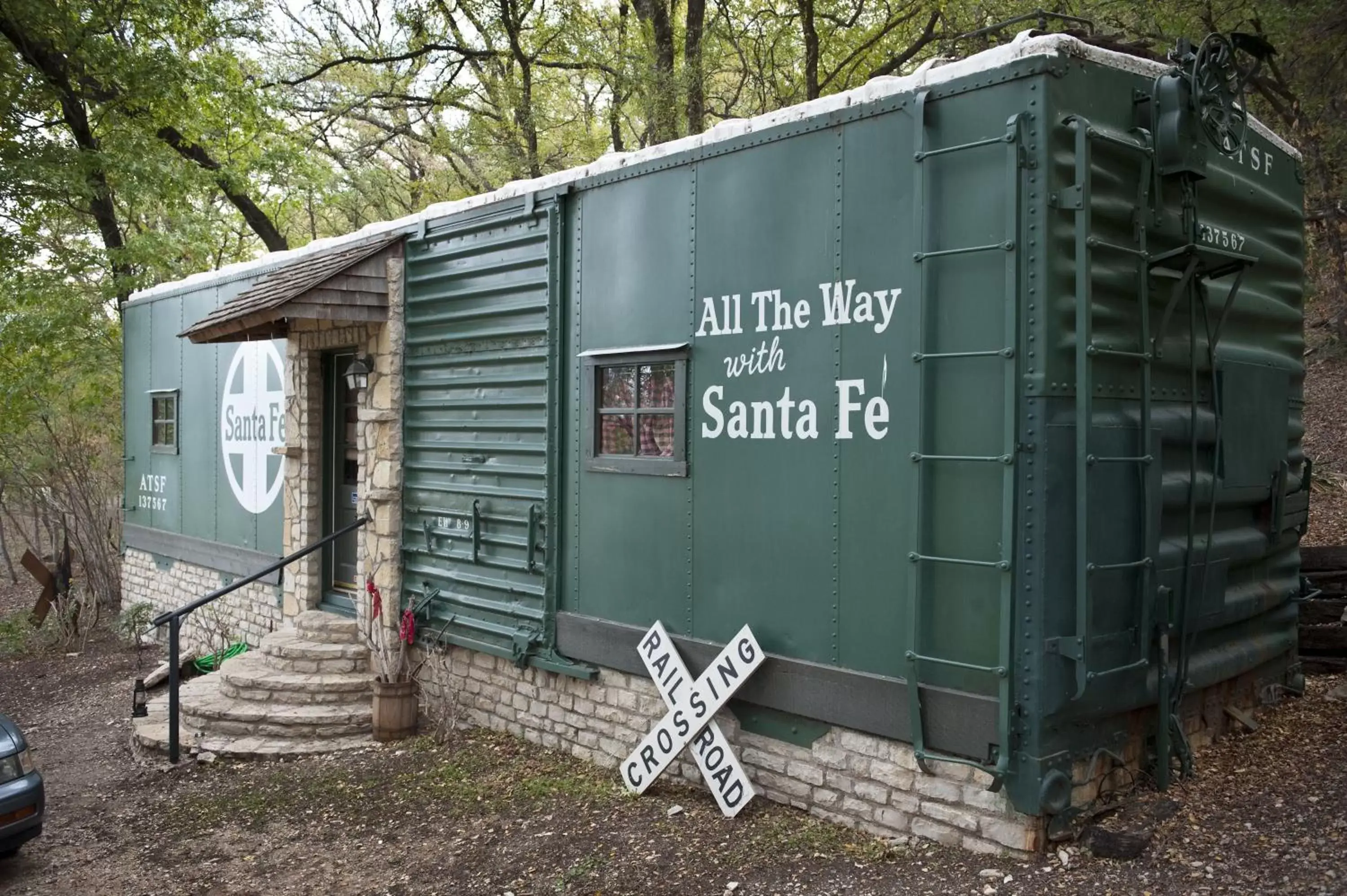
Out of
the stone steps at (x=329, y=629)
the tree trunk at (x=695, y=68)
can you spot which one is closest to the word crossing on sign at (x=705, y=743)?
the stone steps at (x=329, y=629)

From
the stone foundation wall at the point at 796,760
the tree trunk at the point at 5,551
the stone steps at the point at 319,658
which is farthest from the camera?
the tree trunk at the point at 5,551

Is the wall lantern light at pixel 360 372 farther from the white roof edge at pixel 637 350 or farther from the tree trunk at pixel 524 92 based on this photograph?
the tree trunk at pixel 524 92

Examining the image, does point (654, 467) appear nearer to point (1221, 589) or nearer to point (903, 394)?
point (903, 394)

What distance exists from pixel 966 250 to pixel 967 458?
910 millimetres

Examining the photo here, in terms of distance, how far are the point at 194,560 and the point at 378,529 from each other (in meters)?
4.58

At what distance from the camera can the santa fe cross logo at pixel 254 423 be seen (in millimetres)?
10133

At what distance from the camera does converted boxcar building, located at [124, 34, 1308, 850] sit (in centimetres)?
455

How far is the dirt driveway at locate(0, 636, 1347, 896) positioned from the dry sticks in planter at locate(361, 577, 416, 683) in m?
0.55

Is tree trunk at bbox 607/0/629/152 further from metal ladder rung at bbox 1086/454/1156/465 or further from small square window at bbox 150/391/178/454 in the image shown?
metal ladder rung at bbox 1086/454/1156/465

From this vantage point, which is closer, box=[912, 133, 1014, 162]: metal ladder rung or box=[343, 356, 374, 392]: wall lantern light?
box=[912, 133, 1014, 162]: metal ladder rung

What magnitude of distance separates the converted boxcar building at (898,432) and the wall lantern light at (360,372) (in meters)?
0.59

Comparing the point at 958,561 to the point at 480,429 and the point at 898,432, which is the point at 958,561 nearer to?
the point at 898,432

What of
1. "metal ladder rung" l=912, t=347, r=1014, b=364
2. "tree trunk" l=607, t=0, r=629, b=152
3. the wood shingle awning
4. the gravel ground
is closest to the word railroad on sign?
"metal ladder rung" l=912, t=347, r=1014, b=364

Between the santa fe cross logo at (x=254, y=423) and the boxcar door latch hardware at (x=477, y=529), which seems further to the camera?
the santa fe cross logo at (x=254, y=423)
